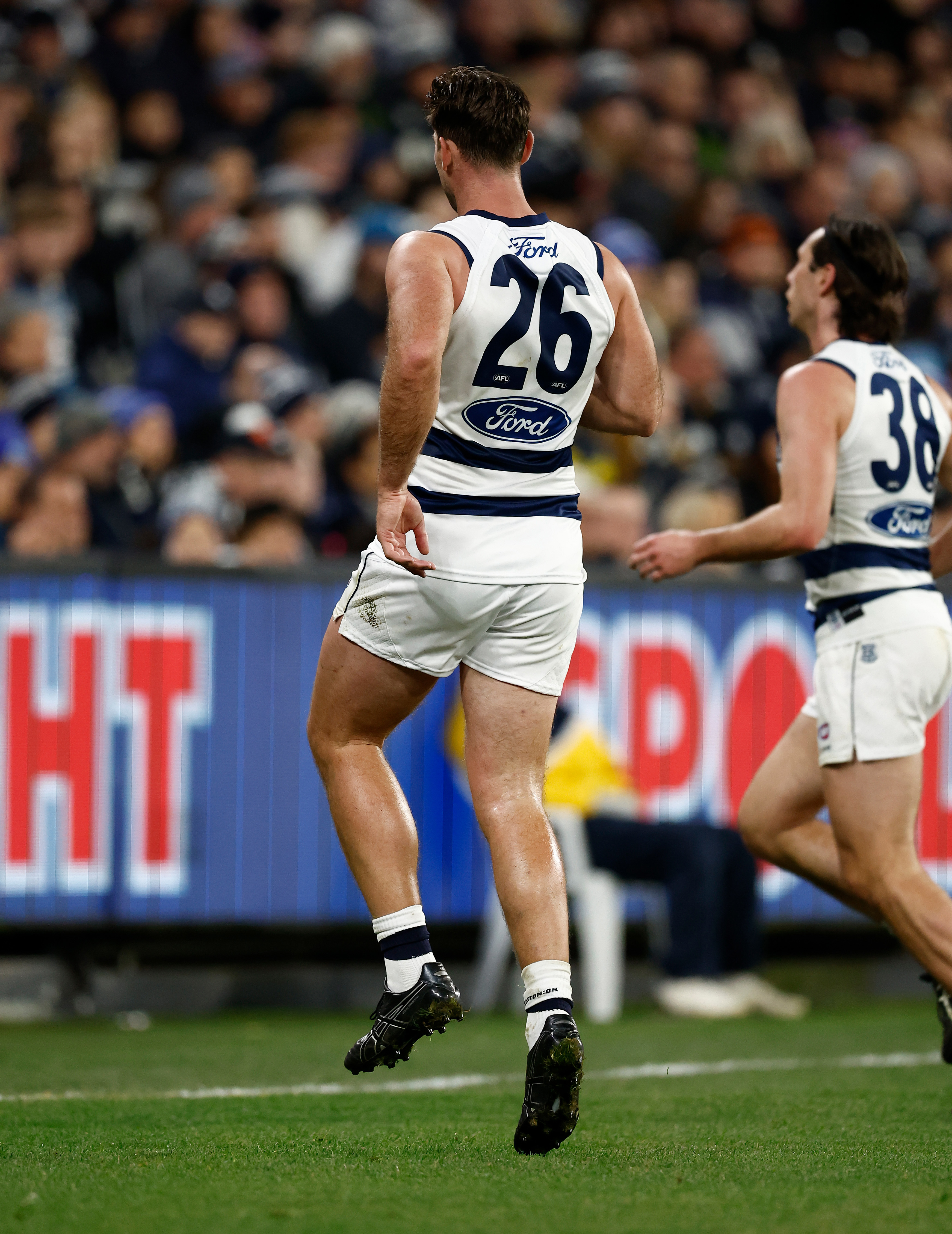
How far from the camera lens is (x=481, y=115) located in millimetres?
4176

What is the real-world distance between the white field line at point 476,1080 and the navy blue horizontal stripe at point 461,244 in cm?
254

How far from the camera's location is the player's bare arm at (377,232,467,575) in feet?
12.9

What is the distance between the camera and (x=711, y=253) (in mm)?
12891

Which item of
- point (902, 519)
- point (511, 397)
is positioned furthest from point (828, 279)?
point (511, 397)

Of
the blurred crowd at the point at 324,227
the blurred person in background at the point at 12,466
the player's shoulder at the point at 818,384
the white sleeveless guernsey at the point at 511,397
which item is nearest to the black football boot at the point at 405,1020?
the white sleeveless guernsey at the point at 511,397

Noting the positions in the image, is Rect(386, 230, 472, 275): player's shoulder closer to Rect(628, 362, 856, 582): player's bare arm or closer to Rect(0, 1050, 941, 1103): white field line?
Rect(628, 362, 856, 582): player's bare arm

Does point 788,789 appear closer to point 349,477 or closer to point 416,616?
point 416,616

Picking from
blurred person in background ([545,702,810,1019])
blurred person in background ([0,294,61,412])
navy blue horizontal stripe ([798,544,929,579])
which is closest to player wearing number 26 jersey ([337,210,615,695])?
navy blue horizontal stripe ([798,544,929,579])

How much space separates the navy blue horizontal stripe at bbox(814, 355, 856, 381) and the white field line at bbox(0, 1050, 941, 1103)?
234 cm

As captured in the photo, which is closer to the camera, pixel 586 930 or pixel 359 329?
pixel 586 930

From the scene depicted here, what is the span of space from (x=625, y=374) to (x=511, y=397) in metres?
0.40

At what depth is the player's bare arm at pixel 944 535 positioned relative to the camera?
5148 mm

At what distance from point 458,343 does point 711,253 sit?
9.18 meters

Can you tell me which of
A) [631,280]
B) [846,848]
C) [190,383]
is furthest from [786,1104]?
[190,383]
